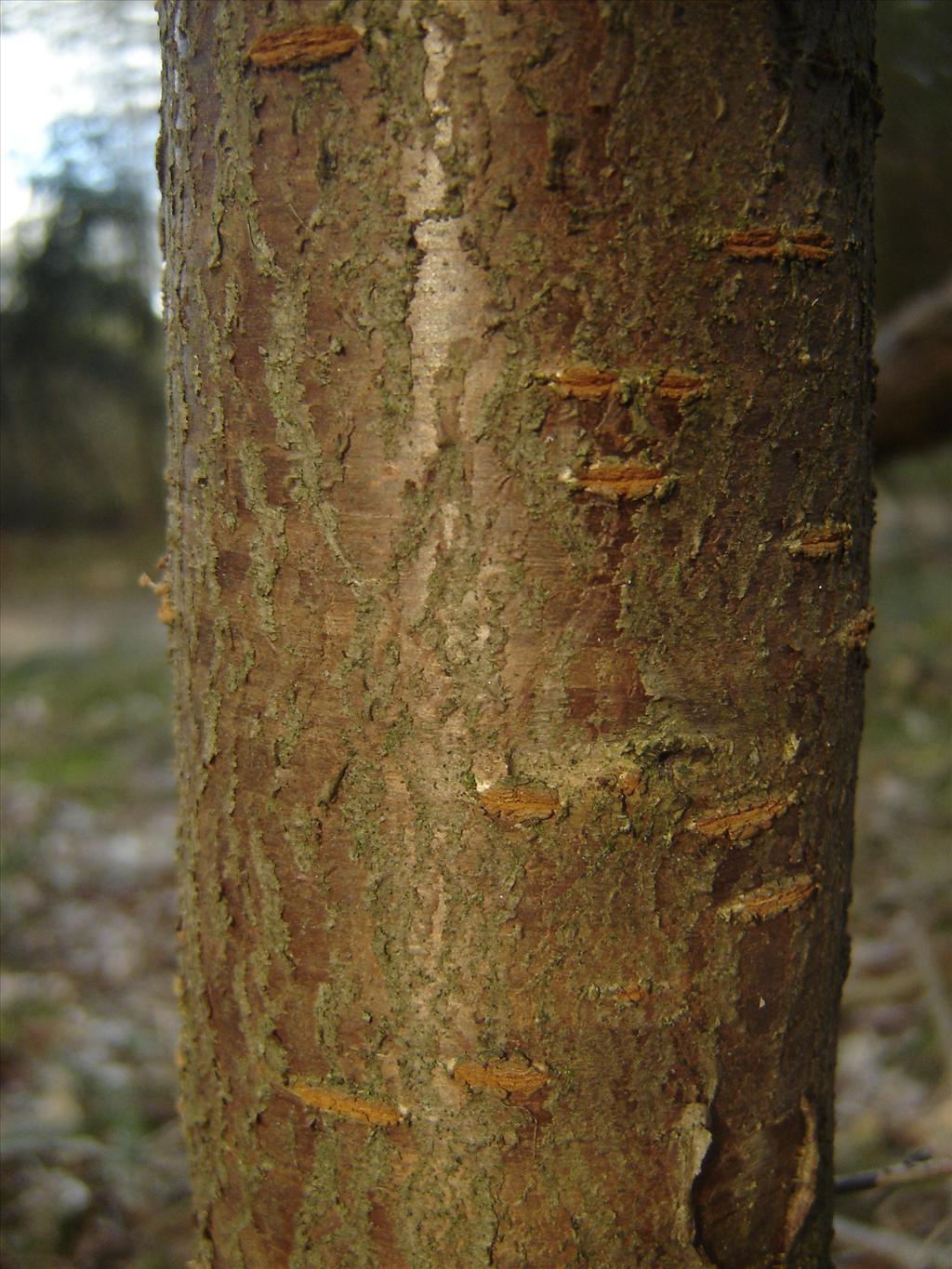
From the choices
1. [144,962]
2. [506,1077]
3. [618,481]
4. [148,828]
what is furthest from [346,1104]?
[148,828]

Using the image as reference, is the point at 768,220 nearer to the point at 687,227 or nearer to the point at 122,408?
the point at 687,227

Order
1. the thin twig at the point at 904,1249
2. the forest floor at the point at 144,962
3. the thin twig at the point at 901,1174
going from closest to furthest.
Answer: the thin twig at the point at 901,1174
the thin twig at the point at 904,1249
the forest floor at the point at 144,962

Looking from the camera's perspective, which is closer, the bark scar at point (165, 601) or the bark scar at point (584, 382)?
the bark scar at point (584, 382)

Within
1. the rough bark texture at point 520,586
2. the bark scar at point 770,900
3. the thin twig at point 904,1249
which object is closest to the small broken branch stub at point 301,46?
the rough bark texture at point 520,586

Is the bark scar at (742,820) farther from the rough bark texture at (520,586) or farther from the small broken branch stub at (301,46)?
the small broken branch stub at (301,46)

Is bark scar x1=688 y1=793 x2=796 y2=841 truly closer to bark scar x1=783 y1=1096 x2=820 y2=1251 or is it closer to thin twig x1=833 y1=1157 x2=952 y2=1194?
bark scar x1=783 y1=1096 x2=820 y2=1251

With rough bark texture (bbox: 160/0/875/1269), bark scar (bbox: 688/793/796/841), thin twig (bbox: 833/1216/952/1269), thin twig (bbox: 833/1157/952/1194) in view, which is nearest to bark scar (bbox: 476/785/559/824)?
rough bark texture (bbox: 160/0/875/1269)

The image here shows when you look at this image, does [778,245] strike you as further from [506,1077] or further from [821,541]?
[506,1077]

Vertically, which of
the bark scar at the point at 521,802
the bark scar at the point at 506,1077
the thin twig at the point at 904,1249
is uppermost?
the bark scar at the point at 521,802

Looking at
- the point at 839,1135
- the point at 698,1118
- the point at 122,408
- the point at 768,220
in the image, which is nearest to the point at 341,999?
the point at 698,1118
